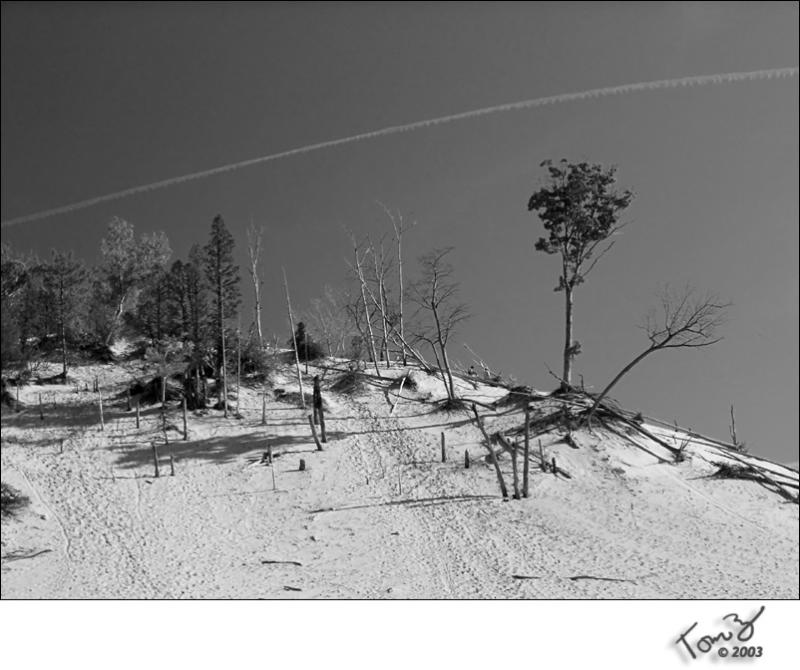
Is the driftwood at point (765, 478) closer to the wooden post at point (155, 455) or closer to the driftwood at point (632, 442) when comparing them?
the driftwood at point (632, 442)

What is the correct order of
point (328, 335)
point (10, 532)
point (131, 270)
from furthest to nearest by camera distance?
point (328, 335)
point (131, 270)
point (10, 532)

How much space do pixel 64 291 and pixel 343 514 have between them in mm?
2308

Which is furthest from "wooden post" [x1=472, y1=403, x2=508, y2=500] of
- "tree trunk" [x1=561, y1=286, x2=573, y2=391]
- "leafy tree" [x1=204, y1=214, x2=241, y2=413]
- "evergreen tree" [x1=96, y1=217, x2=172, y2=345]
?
"evergreen tree" [x1=96, y1=217, x2=172, y2=345]

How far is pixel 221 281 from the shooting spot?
462 cm

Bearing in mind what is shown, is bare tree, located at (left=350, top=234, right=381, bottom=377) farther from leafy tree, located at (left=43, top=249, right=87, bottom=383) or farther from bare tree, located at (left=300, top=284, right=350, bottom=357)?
leafy tree, located at (left=43, top=249, right=87, bottom=383)

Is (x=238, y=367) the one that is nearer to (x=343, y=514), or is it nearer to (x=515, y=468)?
(x=343, y=514)

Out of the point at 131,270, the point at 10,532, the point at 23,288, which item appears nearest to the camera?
the point at 10,532

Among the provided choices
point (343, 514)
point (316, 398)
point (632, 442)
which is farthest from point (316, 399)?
point (632, 442)
